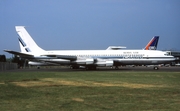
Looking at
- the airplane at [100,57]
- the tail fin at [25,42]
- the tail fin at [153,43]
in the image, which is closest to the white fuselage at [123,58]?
the airplane at [100,57]

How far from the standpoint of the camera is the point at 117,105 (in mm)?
9469

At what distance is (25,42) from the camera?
50125 mm

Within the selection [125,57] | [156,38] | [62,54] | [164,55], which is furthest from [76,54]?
[156,38]

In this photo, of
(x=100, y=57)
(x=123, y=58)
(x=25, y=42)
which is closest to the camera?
(x=123, y=58)

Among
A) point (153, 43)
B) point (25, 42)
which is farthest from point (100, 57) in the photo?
point (153, 43)

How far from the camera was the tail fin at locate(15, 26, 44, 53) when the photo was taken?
1957 inches

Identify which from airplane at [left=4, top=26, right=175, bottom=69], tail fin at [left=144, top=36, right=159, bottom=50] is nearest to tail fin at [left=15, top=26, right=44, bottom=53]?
airplane at [left=4, top=26, right=175, bottom=69]

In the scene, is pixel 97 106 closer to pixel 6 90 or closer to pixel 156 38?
pixel 6 90

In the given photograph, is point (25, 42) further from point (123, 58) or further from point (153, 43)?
point (153, 43)

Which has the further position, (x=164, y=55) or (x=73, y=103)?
(x=164, y=55)

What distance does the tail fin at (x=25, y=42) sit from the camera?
4972 cm

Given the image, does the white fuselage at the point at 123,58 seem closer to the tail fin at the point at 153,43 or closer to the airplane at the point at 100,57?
the airplane at the point at 100,57

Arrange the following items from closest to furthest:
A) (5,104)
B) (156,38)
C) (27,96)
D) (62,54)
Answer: (5,104)
(27,96)
(62,54)
(156,38)

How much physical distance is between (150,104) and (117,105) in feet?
3.54
